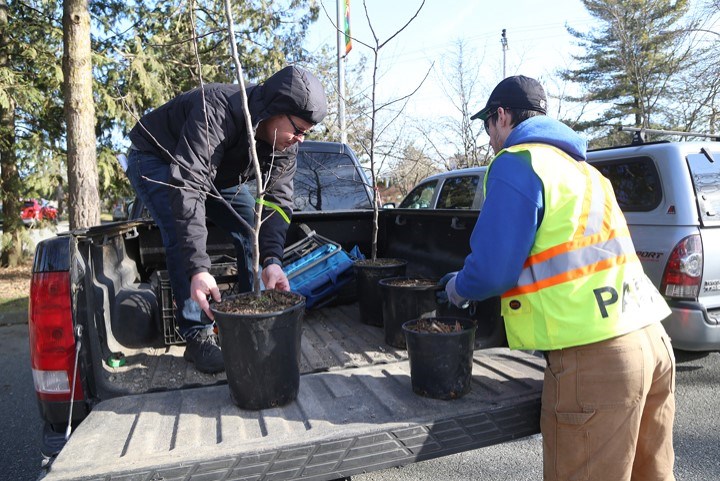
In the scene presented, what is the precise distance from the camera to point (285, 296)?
6.88ft

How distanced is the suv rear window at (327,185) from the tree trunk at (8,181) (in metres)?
6.74

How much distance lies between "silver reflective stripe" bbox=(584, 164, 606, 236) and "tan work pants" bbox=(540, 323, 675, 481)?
1.23 feet

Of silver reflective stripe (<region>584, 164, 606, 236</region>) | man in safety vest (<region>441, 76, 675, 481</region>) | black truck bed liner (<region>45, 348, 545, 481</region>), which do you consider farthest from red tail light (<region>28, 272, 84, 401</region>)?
silver reflective stripe (<region>584, 164, 606, 236</region>)

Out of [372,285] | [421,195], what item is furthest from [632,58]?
[372,285]

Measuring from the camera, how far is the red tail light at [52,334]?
1.76 m

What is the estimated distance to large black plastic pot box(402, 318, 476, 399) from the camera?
6.24 feet

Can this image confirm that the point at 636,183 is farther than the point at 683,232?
Yes

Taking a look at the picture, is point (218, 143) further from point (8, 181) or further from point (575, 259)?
point (8, 181)

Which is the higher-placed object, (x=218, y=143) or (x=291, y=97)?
(x=291, y=97)

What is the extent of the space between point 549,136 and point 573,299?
590mm

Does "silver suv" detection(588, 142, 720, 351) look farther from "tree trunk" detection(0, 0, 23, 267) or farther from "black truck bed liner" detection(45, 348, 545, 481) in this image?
"tree trunk" detection(0, 0, 23, 267)

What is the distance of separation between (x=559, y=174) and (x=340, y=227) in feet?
8.35

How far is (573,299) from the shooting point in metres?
1.60

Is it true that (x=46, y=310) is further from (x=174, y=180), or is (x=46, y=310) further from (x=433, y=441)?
(x=433, y=441)
